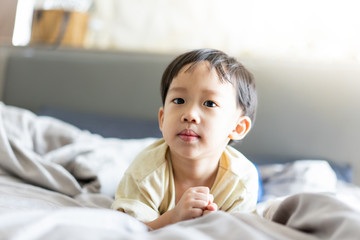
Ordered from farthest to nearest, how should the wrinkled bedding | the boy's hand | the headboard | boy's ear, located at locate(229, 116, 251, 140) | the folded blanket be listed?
the headboard < the folded blanket < boy's ear, located at locate(229, 116, 251, 140) < the boy's hand < the wrinkled bedding

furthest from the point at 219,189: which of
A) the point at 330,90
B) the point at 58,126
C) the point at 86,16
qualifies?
the point at 86,16

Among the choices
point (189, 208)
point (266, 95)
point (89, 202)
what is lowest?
point (89, 202)

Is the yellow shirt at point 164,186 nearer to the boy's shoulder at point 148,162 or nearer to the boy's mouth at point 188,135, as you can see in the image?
the boy's shoulder at point 148,162

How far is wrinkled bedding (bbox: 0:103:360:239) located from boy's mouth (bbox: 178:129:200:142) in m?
0.22

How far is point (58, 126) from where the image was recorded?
1.52m

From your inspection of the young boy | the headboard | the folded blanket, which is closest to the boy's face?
the young boy

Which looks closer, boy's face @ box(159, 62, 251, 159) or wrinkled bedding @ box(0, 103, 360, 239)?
wrinkled bedding @ box(0, 103, 360, 239)

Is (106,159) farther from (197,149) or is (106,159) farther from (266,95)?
(266,95)

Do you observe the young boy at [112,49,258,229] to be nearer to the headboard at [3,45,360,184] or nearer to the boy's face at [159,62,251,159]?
the boy's face at [159,62,251,159]

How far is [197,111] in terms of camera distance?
919mm

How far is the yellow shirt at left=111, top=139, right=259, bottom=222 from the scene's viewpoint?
957 millimetres

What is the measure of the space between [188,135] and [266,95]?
1.07 m

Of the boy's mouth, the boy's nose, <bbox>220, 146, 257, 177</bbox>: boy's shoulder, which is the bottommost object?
<bbox>220, 146, 257, 177</bbox>: boy's shoulder

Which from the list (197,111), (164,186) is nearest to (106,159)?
(164,186)
